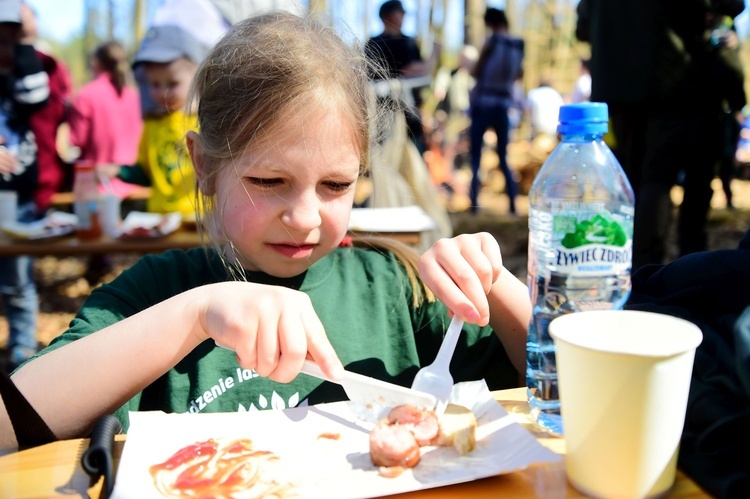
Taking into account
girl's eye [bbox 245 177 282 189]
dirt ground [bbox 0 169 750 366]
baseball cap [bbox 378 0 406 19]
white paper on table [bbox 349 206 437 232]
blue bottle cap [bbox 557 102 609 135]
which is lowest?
dirt ground [bbox 0 169 750 366]

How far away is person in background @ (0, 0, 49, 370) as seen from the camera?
3.51 metres

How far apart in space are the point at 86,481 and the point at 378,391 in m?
0.35

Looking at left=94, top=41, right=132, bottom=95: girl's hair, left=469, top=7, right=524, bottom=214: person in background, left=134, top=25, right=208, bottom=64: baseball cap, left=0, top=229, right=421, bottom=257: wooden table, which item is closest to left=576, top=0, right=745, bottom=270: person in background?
left=134, top=25, right=208, bottom=64: baseball cap

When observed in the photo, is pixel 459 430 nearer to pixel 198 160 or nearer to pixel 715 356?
pixel 715 356

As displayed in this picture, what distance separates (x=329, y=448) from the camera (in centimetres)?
79

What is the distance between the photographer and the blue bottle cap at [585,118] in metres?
0.85

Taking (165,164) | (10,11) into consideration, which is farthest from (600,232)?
(10,11)

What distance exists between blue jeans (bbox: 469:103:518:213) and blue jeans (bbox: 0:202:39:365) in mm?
4753

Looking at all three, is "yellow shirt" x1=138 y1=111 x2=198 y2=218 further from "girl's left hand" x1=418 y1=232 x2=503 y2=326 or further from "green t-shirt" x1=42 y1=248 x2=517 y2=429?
"girl's left hand" x1=418 y1=232 x2=503 y2=326

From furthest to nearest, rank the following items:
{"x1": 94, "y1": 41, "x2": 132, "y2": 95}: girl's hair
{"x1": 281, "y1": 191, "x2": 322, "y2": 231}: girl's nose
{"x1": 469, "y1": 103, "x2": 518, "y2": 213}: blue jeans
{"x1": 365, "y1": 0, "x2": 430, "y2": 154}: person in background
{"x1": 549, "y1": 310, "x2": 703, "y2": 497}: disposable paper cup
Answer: {"x1": 469, "y1": 103, "x2": 518, "y2": 213}: blue jeans < {"x1": 365, "y1": 0, "x2": 430, "y2": 154}: person in background < {"x1": 94, "y1": 41, "x2": 132, "y2": 95}: girl's hair < {"x1": 281, "y1": 191, "x2": 322, "y2": 231}: girl's nose < {"x1": 549, "y1": 310, "x2": 703, "y2": 497}: disposable paper cup

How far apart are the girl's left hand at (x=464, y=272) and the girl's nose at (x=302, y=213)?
22 centimetres

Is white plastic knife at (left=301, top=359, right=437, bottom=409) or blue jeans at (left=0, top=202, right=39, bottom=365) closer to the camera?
white plastic knife at (left=301, top=359, right=437, bottom=409)

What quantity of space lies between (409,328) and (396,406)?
0.49m

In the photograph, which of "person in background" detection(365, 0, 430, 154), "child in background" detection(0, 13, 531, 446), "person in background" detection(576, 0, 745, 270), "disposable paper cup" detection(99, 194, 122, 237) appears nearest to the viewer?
"child in background" detection(0, 13, 531, 446)
